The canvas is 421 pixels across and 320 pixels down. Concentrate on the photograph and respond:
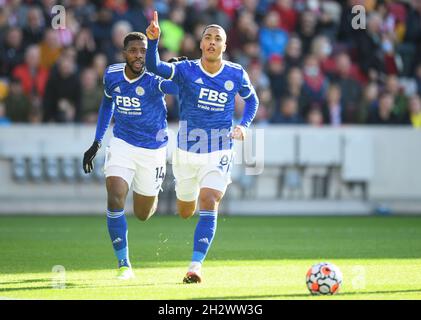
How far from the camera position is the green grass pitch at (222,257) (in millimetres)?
9539

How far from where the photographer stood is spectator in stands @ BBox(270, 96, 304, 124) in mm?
20755

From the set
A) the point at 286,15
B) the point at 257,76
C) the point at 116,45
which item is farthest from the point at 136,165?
the point at 286,15

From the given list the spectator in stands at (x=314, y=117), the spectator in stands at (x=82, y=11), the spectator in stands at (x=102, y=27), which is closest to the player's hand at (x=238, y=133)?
the spectator in stands at (x=314, y=117)

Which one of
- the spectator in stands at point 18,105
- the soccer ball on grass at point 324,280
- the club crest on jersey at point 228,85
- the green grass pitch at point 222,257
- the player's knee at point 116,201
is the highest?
the club crest on jersey at point 228,85

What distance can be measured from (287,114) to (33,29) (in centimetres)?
518

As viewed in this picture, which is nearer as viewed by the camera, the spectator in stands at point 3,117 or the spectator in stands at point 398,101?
the spectator in stands at point 3,117

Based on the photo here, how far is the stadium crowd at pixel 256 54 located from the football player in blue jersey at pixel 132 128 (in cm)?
842

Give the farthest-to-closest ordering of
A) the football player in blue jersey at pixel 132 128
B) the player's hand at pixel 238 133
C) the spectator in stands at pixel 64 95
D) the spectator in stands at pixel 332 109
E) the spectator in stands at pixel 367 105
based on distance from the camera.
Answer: the spectator in stands at pixel 367 105 → the spectator in stands at pixel 332 109 → the spectator in stands at pixel 64 95 → the football player in blue jersey at pixel 132 128 → the player's hand at pixel 238 133

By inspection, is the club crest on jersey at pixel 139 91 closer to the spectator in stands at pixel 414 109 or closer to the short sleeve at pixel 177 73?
the short sleeve at pixel 177 73

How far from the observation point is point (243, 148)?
781 inches

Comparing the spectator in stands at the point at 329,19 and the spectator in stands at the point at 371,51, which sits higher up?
the spectator in stands at the point at 329,19

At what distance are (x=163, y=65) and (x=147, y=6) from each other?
35.3 feet
